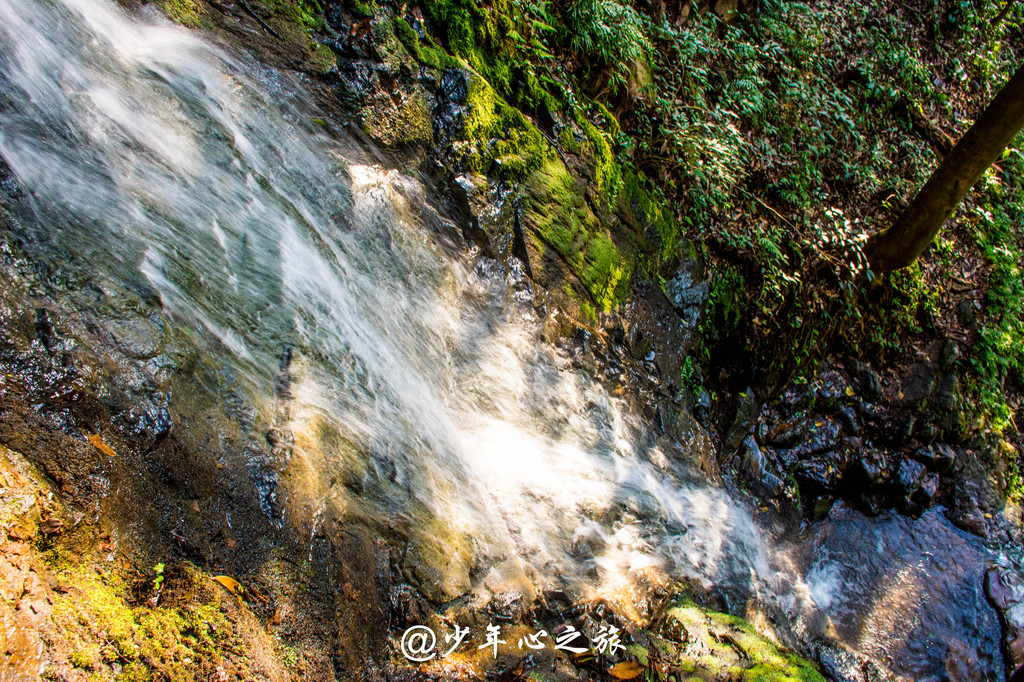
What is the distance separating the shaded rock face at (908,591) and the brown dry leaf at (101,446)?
6042 millimetres

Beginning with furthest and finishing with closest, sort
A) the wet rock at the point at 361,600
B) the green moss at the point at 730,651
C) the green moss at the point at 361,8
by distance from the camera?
1. the green moss at the point at 361,8
2. the green moss at the point at 730,651
3. the wet rock at the point at 361,600

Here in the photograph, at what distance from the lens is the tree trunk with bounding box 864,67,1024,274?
5.44 meters

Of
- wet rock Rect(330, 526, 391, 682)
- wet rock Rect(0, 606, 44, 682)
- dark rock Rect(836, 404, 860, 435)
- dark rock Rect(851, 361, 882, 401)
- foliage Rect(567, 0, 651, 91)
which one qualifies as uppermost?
foliage Rect(567, 0, 651, 91)

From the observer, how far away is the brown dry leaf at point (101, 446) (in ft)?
7.66

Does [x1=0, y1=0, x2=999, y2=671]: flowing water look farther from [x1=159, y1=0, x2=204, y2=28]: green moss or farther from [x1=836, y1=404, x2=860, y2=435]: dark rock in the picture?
[x1=836, y1=404, x2=860, y2=435]: dark rock

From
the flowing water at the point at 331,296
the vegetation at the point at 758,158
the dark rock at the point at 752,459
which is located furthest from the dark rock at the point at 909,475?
the flowing water at the point at 331,296

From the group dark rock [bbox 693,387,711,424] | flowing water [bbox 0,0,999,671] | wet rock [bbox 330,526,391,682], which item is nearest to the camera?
wet rock [bbox 330,526,391,682]

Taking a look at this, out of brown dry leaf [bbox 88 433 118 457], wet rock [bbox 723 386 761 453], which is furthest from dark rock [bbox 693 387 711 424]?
brown dry leaf [bbox 88 433 118 457]

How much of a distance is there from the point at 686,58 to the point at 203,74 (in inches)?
197

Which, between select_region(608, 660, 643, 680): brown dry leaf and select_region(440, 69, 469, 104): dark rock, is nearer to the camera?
select_region(608, 660, 643, 680): brown dry leaf

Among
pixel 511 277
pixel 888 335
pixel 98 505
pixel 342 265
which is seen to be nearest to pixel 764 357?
pixel 888 335

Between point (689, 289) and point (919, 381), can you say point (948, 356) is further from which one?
point (689, 289)

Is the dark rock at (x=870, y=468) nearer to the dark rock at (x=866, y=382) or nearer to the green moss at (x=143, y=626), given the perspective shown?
the dark rock at (x=866, y=382)

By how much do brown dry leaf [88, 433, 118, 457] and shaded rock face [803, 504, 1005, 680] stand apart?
604 centimetres
